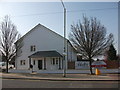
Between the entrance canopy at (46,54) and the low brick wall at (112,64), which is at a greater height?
the entrance canopy at (46,54)

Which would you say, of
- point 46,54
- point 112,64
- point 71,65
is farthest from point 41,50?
point 112,64

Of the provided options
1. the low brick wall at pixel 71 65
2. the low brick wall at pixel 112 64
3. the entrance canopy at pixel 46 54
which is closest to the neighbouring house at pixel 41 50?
the entrance canopy at pixel 46 54

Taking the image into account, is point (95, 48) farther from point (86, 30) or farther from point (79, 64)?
point (79, 64)

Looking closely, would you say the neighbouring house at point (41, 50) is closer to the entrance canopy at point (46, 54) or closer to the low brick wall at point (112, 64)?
the entrance canopy at point (46, 54)

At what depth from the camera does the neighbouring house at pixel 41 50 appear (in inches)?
1484

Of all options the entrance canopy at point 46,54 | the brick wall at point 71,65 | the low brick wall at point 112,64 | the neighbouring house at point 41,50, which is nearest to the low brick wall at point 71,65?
the brick wall at point 71,65

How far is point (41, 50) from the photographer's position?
39.8 meters

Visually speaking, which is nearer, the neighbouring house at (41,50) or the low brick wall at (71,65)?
the low brick wall at (71,65)

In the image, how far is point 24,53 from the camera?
4075 cm

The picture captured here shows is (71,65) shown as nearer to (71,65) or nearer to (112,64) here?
(71,65)

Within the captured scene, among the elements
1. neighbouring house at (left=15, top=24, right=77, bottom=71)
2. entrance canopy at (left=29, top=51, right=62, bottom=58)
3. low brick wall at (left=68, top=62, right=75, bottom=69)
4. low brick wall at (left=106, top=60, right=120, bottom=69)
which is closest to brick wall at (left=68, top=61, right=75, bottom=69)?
low brick wall at (left=68, top=62, right=75, bottom=69)

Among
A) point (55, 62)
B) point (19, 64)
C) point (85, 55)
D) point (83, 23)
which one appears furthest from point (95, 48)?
point (19, 64)

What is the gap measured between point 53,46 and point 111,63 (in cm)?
1101

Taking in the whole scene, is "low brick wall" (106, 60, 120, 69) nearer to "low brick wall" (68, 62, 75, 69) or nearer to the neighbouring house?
"low brick wall" (68, 62, 75, 69)
